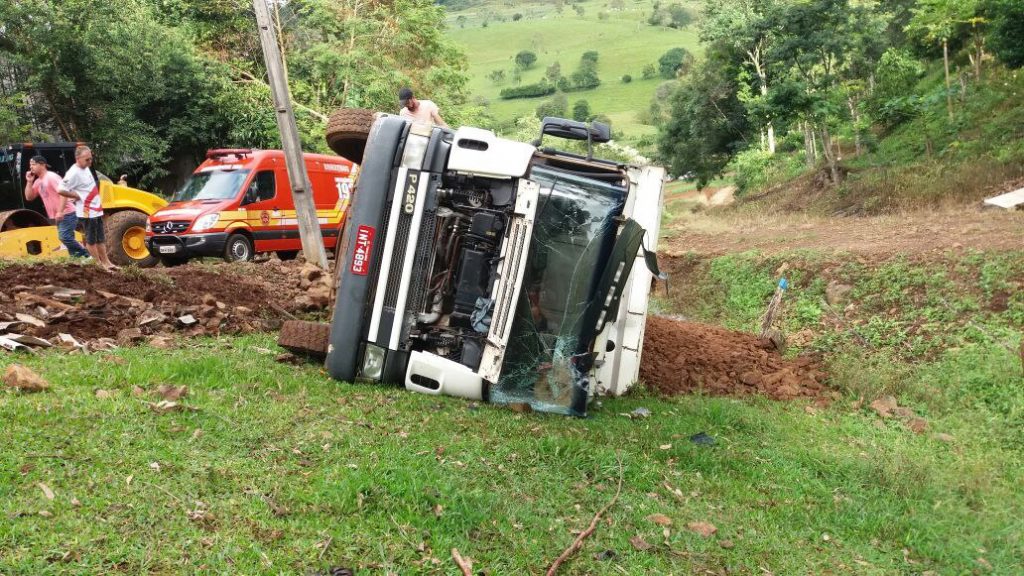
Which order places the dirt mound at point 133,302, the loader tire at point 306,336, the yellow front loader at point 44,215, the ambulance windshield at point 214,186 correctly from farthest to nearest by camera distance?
the ambulance windshield at point 214,186 < the yellow front loader at point 44,215 < the dirt mound at point 133,302 < the loader tire at point 306,336

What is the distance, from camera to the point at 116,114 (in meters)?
23.6

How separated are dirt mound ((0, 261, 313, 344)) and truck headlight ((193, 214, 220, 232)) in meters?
3.93

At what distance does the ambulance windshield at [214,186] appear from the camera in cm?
1516

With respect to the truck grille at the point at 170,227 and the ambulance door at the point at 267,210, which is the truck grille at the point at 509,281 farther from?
the ambulance door at the point at 267,210

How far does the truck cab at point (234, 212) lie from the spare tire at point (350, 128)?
22.5 feet

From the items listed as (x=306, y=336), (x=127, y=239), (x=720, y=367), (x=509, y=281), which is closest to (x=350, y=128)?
(x=306, y=336)

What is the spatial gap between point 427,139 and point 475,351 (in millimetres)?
1619

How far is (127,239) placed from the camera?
50.3 feet

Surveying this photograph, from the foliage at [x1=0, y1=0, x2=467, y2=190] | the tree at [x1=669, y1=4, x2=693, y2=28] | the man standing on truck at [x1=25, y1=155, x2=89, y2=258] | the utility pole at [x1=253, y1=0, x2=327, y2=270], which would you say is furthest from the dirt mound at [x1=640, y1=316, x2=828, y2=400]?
the tree at [x1=669, y1=4, x2=693, y2=28]

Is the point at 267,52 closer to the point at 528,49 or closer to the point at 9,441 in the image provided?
the point at 9,441

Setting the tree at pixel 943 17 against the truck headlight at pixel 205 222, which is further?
the tree at pixel 943 17

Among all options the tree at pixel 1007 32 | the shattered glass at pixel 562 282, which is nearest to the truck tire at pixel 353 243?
the shattered glass at pixel 562 282

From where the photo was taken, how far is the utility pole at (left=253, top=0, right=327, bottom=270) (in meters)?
12.4

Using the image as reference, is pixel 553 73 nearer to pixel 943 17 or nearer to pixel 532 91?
pixel 532 91
